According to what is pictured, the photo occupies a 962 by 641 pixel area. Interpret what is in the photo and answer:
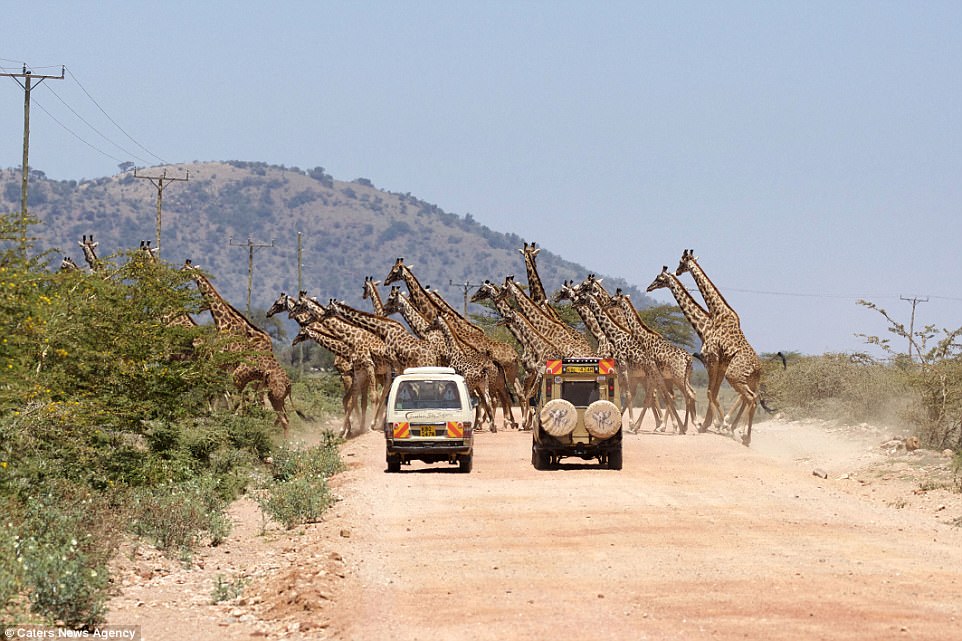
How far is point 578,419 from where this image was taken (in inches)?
890

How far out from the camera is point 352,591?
12.1m

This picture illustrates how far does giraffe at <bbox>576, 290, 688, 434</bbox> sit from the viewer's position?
116 ft

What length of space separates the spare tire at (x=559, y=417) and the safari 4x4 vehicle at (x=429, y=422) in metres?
1.31

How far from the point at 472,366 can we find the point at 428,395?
10880 mm

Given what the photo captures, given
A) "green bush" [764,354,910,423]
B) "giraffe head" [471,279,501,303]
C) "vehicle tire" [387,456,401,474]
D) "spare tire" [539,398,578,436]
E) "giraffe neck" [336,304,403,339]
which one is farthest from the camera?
"giraffe head" [471,279,501,303]

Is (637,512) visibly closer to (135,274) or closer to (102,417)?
(102,417)

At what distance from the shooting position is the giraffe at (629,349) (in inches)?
1389

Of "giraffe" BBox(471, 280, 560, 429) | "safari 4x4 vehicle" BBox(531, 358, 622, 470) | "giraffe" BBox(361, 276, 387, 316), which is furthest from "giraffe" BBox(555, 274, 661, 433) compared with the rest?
"safari 4x4 vehicle" BBox(531, 358, 622, 470)

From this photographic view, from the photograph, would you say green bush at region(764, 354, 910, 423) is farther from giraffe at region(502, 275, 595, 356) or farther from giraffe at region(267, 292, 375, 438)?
giraffe at region(267, 292, 375, 438)

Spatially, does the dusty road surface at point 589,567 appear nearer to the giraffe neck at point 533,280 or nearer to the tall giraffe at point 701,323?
the tall giraffe at point 701,323

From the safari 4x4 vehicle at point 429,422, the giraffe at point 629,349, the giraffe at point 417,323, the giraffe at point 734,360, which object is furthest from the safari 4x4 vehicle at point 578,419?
the giraffe at point 629,349

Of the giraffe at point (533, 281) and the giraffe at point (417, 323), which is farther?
the giraffe at point (533, 281)

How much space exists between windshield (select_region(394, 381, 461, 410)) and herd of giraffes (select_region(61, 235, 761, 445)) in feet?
28.8

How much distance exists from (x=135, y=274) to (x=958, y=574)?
16384 mm
